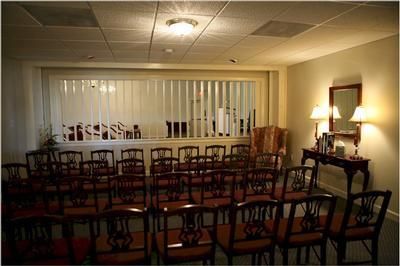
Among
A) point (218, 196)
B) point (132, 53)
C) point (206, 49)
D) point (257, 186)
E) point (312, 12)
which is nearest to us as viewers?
point (312, 12)

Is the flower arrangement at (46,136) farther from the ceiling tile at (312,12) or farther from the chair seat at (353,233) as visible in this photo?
the chair seat at (353,233)

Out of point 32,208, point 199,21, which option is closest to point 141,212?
point 32,208

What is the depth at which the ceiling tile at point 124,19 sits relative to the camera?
110 inches

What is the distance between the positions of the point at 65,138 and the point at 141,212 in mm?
4968

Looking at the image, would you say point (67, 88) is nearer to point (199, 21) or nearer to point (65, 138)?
point (65, 138)

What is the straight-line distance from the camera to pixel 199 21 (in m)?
3.08

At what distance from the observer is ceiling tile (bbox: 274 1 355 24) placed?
104 inches

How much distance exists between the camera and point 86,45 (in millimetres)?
4262

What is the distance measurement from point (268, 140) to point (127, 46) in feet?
12.0

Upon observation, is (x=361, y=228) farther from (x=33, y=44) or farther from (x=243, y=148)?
(x=33, y=44)

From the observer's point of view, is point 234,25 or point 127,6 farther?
point 234,25

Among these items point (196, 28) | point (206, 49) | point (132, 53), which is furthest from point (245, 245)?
point (132, 53)

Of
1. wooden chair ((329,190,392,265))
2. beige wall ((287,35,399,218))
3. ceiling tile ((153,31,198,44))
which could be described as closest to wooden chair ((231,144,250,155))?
beige wall ((287,35,399,218))

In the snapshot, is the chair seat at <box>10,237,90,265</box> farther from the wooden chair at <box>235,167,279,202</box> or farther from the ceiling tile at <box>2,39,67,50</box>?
the ceiling tile at <box>2,39,67,50</box>
